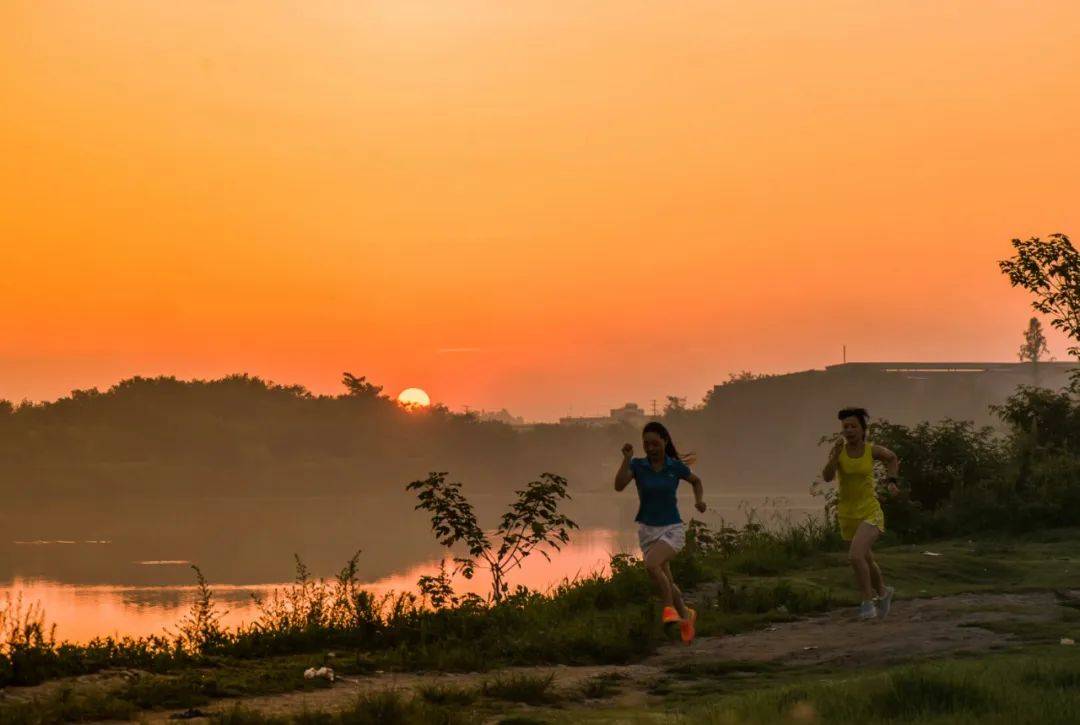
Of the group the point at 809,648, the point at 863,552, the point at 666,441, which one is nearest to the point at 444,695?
the point at 666,441

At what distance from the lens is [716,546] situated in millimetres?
21766

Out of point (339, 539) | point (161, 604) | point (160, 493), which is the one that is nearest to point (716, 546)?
point (161, 604)

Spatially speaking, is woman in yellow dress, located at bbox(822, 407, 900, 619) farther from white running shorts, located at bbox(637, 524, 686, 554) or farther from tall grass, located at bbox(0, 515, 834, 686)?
white running shorts, located at bbox(637, 524, 686, 554)

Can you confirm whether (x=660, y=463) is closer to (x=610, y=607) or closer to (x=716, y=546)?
(x=610, y=607)

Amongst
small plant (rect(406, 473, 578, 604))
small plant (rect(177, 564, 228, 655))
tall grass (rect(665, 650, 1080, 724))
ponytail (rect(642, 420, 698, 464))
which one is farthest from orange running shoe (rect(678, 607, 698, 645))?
small plant (rect(177, 564, 228, 655))

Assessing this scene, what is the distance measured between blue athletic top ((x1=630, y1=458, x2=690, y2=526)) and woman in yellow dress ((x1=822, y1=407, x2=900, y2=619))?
6.11 feet

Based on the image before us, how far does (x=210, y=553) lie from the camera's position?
75938mm

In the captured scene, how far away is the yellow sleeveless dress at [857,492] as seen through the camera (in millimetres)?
14031

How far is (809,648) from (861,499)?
2.03m

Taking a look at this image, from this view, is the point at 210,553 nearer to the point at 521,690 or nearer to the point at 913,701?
the point at 521,690

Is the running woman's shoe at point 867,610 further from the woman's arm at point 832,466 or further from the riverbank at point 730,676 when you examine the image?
the woman's arm at point 832,466

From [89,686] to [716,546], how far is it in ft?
42.6

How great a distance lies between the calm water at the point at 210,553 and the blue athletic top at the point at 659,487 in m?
4.75

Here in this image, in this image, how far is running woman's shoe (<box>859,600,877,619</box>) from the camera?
14297 mm
